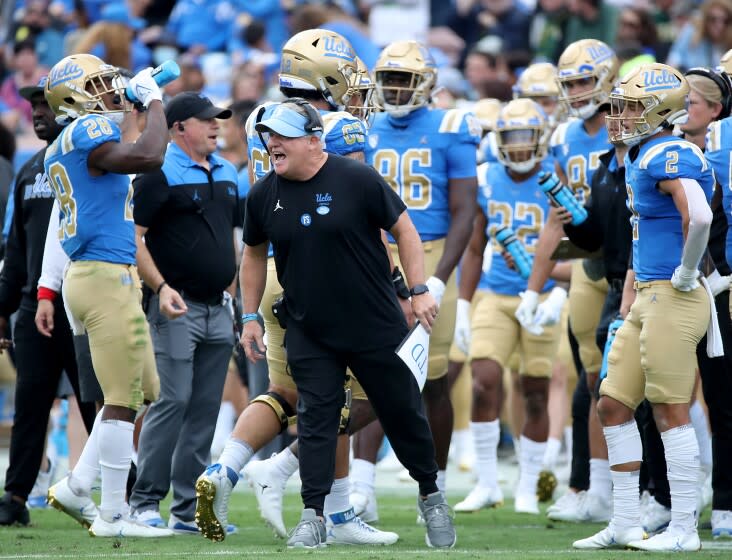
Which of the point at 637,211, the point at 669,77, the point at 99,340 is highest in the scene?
the point at 669,77

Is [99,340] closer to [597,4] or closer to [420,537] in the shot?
[420,537]

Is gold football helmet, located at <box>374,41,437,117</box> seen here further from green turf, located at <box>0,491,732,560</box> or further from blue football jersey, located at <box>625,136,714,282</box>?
green turf, located at <box>0,491,732,560</box>

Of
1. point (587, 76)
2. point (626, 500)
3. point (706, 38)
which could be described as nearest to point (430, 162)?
point (587, 76)

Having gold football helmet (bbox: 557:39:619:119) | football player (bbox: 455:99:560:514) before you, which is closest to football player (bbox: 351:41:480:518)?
football player (bbox: 455:99:560:514)

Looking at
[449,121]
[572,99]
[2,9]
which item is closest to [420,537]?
[449,121]

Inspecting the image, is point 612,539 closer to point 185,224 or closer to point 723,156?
point 723,156

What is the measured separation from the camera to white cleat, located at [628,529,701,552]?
19.9ft

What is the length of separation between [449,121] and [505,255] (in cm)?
117

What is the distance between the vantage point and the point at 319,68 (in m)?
6.84

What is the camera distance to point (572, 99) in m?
8.46

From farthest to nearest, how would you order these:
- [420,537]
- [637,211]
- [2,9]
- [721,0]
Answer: [2,9], [721,0], [420,537], [637,211]

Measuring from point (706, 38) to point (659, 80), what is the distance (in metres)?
6.68

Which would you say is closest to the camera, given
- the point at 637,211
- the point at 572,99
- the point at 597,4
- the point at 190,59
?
the point at 637,211

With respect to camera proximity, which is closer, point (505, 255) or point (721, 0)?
point (505, 255)
